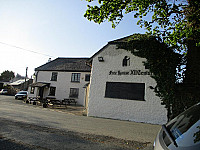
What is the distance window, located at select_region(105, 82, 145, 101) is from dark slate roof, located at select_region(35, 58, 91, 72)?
Result: 13825 millimetres

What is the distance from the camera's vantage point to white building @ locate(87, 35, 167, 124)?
482 inches

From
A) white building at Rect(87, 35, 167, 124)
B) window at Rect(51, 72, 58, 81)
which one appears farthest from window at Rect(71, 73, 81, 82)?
white building at Rect(87, 35, 167, 124)

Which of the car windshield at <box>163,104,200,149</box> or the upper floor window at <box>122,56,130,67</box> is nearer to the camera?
the car windshield at <box>163,104,200,149</box>

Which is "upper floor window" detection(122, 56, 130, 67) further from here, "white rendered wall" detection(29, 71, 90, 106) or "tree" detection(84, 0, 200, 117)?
"white rendered wall" detection(29, 71, 90, 106)

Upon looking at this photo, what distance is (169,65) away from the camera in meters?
9.88

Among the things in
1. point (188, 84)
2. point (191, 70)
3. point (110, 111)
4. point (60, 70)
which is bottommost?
point (110, 111)

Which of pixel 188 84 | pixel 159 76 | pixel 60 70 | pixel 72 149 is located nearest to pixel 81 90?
pixel 60 70

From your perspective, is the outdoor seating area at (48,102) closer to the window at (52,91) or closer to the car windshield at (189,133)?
the window at (52,91)

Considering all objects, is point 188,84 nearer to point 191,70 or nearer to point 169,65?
point 191,70

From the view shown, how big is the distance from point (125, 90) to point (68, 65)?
18989mm

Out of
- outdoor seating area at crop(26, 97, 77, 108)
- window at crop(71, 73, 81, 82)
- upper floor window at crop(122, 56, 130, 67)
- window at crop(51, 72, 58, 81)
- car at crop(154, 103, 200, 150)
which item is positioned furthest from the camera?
window at crop(51, 72, 58, 81)

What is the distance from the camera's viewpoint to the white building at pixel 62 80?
2716 centimetres

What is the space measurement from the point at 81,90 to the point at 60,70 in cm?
570

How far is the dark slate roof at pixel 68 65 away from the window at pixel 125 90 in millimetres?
13825
